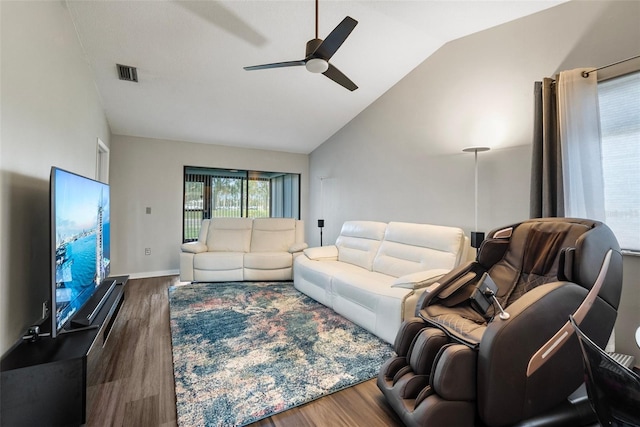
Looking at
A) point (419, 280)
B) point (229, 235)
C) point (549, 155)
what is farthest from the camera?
point (229, 235)

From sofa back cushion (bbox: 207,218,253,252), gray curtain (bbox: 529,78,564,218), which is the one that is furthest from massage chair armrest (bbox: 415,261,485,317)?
sofa back cushion (bbox: 207,218,253,252)

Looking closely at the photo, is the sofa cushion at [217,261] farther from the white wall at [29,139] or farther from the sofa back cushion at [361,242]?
the white wall at [29,139]

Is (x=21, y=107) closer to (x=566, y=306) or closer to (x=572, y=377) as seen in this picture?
(x=566, y=306)

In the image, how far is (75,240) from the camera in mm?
1783

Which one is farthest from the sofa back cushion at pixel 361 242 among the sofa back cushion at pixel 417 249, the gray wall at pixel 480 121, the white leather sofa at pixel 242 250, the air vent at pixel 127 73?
the air vent at pixel 127 73

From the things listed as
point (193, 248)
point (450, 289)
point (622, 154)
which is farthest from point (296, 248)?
point (622, 154)

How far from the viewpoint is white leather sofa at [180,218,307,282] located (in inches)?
170

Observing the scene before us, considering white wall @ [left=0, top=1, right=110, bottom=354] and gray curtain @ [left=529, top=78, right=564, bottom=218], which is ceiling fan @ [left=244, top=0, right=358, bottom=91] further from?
gray curtain @ [left=529, top=78, right=564, bottom=218]

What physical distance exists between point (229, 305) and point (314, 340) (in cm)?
136

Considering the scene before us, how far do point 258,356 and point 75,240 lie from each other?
148 centimetres

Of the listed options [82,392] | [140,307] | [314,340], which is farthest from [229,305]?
[82,392]

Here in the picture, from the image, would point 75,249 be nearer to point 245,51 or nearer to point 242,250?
point 245,51

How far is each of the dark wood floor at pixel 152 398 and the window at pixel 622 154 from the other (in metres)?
2.15

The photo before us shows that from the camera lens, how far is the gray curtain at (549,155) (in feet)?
7.39
